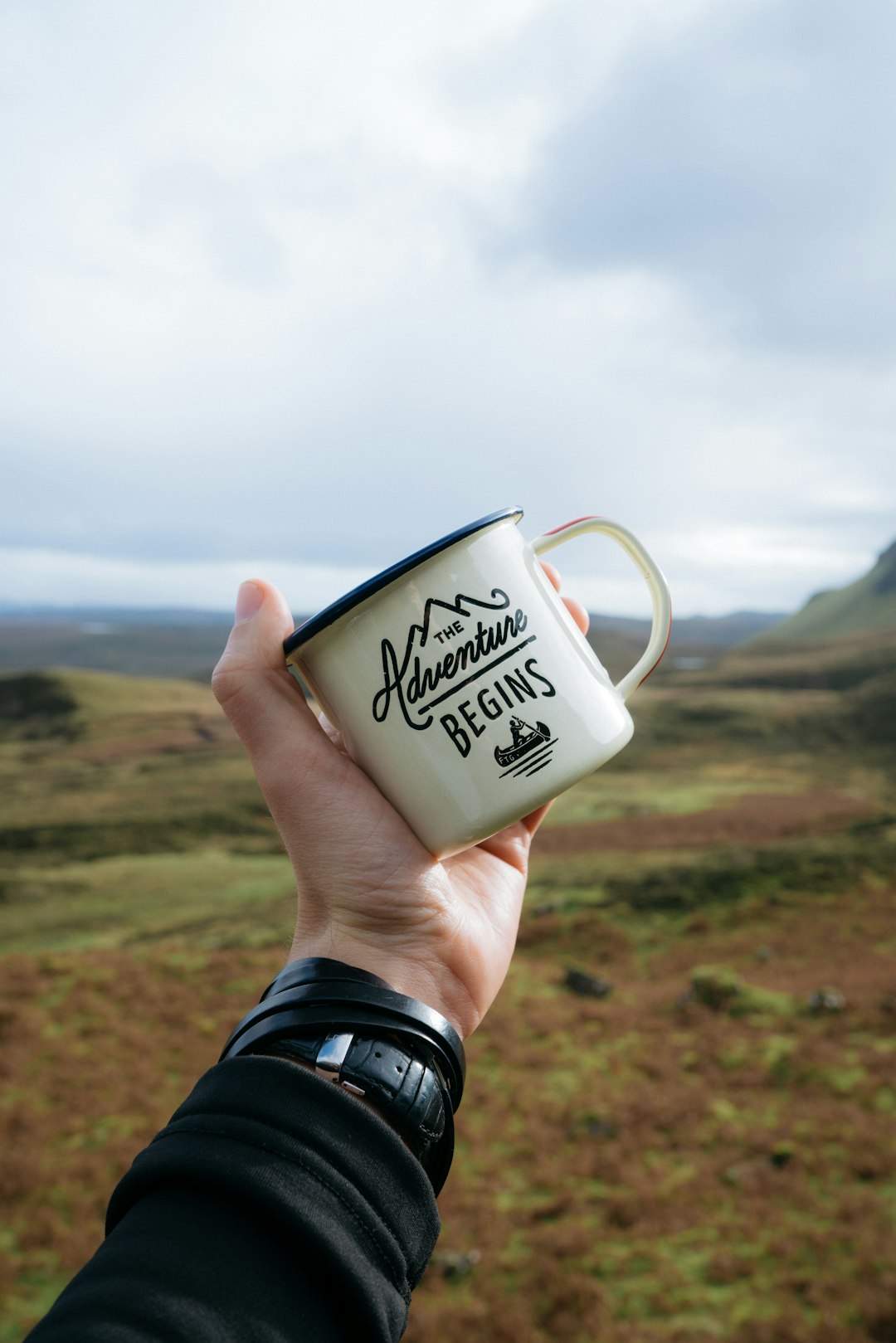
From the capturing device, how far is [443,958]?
88.4 inches

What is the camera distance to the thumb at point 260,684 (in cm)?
224

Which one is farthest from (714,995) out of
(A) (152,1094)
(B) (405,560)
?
(B) (405,560)

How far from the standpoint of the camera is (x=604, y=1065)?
27.0 feet

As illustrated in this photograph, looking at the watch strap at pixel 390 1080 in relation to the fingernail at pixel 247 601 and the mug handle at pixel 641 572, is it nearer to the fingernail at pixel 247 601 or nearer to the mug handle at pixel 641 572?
the fingernail at pixel 247 601

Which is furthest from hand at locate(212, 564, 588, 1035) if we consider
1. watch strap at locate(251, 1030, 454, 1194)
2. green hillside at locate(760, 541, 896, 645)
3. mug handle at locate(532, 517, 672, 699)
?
green hillside at locate(760, 541, 896, 645)

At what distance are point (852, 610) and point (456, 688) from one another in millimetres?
152421

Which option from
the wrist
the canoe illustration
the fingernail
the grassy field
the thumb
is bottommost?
the grassy field

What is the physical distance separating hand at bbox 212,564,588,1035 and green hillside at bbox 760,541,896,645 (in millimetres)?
129888

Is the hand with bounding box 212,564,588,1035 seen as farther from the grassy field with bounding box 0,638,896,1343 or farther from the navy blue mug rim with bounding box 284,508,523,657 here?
the grassy field with bounding box 0,638,896,1343

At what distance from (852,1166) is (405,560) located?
21.4 ft

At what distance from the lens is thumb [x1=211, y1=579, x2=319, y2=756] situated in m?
2.24

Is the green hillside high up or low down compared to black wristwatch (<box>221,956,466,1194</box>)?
down

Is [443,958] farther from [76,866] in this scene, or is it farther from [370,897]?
[76,866]

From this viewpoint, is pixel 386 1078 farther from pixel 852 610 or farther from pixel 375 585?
pixel 852 610
